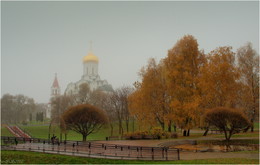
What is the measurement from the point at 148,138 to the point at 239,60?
756 inches

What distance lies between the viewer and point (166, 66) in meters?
33.5

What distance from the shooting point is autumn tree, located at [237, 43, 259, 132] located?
1298 inches

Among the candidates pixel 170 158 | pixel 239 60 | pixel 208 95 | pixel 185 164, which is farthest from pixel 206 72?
pixel 185 164

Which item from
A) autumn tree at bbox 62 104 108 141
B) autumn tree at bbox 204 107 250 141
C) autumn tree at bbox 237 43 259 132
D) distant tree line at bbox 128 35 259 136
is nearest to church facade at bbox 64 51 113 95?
distant tree line at bbox 128 35 259 136

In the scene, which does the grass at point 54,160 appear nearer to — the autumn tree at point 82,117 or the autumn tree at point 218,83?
the autumn tree at point 82,117

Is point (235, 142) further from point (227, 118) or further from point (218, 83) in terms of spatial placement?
point (218, 83)

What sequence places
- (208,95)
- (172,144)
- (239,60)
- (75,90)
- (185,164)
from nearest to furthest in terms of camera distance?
(185,164) → (172,144) → (208,95) → (239,60) → (75,90)

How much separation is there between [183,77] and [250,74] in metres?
11.3

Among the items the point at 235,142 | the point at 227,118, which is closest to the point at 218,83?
the point at 227,118

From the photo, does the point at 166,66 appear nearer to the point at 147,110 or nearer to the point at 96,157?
the point at 147,110

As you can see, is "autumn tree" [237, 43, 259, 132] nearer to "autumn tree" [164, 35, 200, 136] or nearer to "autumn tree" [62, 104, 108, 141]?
"autumn tree" [164, 35, 200, 136]

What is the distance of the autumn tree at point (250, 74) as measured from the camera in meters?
33.0

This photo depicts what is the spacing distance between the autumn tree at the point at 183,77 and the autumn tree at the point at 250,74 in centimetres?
804

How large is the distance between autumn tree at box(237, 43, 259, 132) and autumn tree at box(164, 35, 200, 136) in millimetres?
8036
